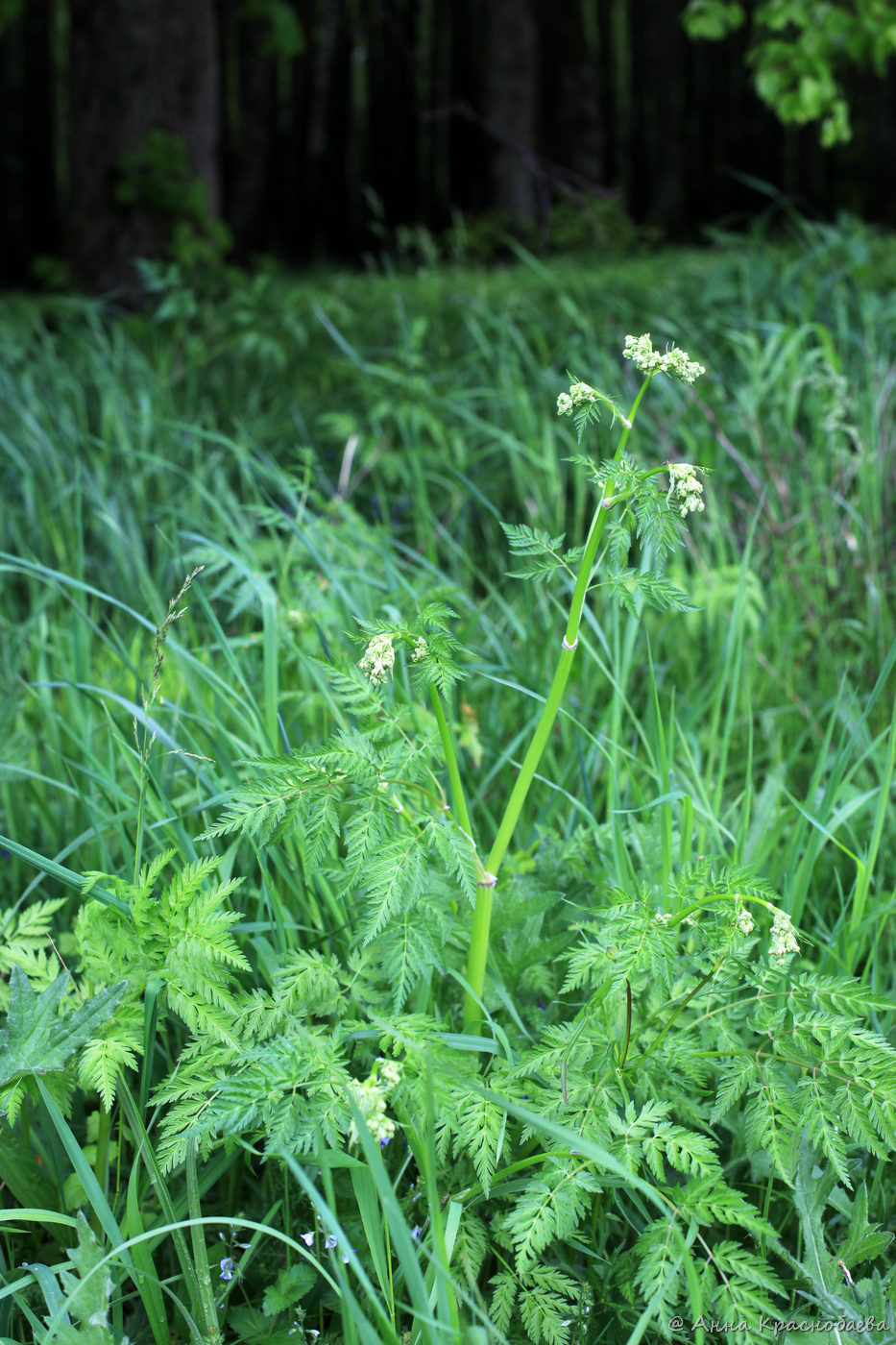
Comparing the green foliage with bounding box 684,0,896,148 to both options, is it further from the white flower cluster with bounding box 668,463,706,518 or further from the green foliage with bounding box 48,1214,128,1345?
the green foliage with bounding box 48,1214,128,1345

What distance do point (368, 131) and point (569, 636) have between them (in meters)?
22.3

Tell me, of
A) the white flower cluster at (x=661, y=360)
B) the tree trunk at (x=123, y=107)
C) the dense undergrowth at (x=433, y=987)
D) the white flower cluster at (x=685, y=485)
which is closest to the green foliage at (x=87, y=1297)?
the dense undergrowth at (x=433, y=987)

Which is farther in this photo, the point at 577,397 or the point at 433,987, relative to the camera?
the point at 433,987

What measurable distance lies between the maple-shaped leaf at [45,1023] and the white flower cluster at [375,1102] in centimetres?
31

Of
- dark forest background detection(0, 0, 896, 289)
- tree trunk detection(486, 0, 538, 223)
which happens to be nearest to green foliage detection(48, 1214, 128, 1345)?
dark forest background detection(0, 0, 896, 289)

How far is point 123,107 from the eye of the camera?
18.6ft

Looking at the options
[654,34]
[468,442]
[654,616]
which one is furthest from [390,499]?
[654,34]

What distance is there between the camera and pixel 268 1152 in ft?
3.11

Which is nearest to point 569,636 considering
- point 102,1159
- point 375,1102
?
point 375,1102

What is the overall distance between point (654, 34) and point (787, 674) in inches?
720

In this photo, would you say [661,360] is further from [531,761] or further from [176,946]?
[176,946]

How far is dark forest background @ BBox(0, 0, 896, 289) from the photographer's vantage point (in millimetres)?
5680

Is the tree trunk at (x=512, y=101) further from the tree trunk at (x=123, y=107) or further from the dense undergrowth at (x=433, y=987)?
the dense undergrowth at (x=433, y=987)

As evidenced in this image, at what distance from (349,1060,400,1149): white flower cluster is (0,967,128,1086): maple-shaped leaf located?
306 mm
